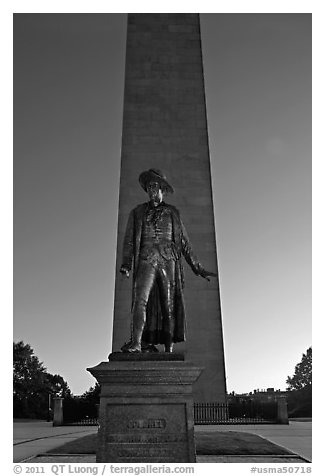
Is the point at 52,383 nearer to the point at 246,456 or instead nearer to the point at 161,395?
the point at 246,456

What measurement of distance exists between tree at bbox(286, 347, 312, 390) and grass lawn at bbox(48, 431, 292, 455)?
107 feet

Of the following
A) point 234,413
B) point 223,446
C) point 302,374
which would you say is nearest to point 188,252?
point 223,446

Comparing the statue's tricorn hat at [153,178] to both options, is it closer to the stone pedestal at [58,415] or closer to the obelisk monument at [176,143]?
the obelisk monument at [176,143]

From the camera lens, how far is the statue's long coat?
814 cm

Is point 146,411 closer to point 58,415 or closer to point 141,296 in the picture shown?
point 141,296

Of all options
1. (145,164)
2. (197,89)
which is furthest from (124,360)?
(197,89)

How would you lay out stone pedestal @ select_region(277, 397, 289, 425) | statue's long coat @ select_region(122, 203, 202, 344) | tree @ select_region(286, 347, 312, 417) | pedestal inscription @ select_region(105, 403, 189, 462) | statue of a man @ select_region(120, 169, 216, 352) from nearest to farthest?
pedestal inscription @ select_region(105, 403, 189, 462)
statue of a man @ select_region(120, 169, 216, 352)
statue's long coat @ select_region(122, 203, 202, 344)
stone pedestal @ select_region(277, 397, 289, 425)
tree @ select_region(286, 347, 312, 417)

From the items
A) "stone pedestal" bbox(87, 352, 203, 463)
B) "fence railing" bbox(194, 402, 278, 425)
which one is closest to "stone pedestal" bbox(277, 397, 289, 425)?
"fence railing" bbox(194, 402, 278, 425)

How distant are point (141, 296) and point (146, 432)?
192 centimetres

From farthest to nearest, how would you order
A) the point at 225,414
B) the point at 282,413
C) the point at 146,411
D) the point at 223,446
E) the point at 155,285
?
the point at 225,414
the point at 282,413
the point at 223,446
the point at 155,285
the point at 146,411

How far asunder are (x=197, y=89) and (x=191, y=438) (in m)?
23.4

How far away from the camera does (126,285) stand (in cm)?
2534

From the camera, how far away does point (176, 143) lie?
27.4 metres

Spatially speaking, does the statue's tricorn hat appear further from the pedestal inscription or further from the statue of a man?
the pedestal inscription
